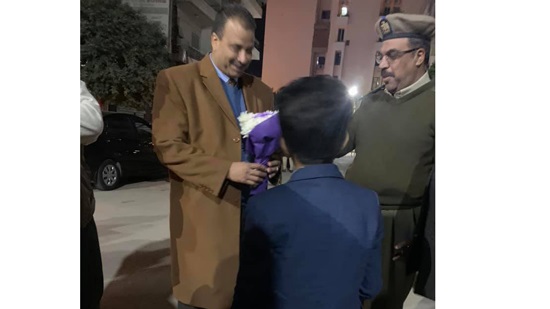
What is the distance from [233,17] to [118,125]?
1.37 feet

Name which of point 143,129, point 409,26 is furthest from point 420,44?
point 143,129

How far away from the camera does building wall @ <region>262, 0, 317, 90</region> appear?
936 mm

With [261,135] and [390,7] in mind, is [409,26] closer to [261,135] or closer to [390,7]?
[390,7]

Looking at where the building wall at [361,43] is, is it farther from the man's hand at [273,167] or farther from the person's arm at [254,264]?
the person's arm at [254,264]

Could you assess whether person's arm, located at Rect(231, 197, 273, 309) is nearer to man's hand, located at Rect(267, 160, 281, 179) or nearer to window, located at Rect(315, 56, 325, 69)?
man's hand, located at Rect(267, 160, 281, 179)

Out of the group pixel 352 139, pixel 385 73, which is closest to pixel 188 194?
pixel 352 139

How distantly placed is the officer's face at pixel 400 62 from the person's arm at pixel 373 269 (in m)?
0.33

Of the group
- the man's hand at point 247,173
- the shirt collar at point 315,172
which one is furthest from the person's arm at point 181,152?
the shirt collar at point 315,172

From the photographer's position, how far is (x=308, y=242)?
29.8 inches

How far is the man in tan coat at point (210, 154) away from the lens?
37.3 inches

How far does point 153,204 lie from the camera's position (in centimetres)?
117

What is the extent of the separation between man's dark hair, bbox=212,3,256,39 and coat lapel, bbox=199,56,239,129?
9 cm
